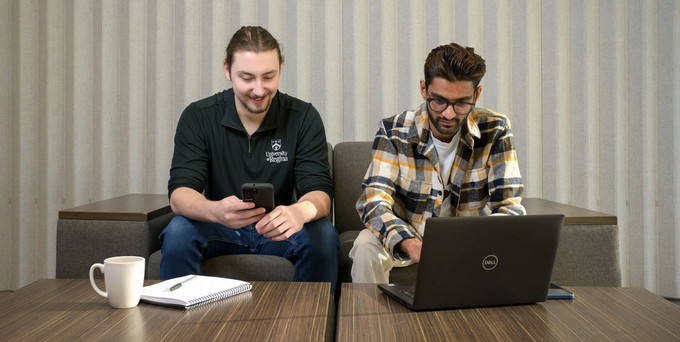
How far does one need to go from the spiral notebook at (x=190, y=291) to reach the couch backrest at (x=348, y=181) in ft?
3.82

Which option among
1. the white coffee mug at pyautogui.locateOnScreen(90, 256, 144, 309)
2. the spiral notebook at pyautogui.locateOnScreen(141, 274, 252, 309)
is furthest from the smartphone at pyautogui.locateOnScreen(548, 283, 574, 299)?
the white coffee mug at pyautogui.locateOnScreen(90, 256, 144, 309)

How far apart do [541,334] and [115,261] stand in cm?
87

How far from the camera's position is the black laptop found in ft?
3.85

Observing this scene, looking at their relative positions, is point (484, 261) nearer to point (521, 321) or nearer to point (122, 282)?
point (521, 321)

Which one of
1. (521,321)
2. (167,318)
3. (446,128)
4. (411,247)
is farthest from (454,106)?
(167,318)

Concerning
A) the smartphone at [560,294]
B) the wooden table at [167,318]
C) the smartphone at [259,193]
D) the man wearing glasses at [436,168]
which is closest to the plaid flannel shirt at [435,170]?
the man wearing glasses at [436,168]

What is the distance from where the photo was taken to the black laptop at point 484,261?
117 centimetres

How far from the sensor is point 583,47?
9.80 feet

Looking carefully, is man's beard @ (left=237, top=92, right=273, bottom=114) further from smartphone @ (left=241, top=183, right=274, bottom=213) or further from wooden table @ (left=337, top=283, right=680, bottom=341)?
wooden table @ (left=337, top=283, right=680, bottom=341)

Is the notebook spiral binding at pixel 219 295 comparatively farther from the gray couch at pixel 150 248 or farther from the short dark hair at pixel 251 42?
the short dark hair at pixel 251 42

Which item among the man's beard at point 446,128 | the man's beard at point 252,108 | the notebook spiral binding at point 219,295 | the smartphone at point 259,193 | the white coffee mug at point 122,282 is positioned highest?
the man's beard at point 252,108

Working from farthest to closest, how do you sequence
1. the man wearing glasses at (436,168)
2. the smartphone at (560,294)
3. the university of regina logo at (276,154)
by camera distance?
the university of regina logo at (276,154), the man wearing glasses at (436,168), the smartphone at (560,294)

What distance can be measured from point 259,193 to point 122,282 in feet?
2.07

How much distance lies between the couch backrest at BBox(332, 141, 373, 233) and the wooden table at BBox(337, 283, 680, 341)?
1184 mm
